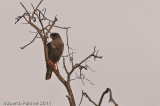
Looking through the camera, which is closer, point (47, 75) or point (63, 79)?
point (63, 79)

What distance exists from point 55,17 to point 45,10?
306 millimetres

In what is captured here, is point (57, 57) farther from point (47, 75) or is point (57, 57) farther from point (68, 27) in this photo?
point (68, 27)

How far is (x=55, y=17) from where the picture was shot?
24.8ft

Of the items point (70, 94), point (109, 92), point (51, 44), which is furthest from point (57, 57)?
point (109, 92)

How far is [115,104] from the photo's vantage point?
5.39 meters

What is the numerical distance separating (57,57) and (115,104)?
5460mm

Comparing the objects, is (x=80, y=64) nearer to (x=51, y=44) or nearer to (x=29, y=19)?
(x=29, y=19)

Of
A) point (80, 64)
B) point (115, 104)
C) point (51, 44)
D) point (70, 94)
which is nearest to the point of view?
point (115, 104)

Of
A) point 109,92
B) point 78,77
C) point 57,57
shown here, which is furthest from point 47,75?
point 109,92

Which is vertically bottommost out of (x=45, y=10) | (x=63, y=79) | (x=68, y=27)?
(x=63, y=79)

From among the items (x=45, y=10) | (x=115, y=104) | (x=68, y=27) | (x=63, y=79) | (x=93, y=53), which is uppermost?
(x=45, y=10)

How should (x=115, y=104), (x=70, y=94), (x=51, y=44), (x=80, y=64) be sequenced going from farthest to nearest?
(x=51, y=44) → (x=80, y=64) → (x=70, y=94) → (x=115, y=104)

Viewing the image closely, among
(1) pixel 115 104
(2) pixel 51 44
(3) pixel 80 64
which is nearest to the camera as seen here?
(1) pixel 115 104

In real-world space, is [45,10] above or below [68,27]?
above
